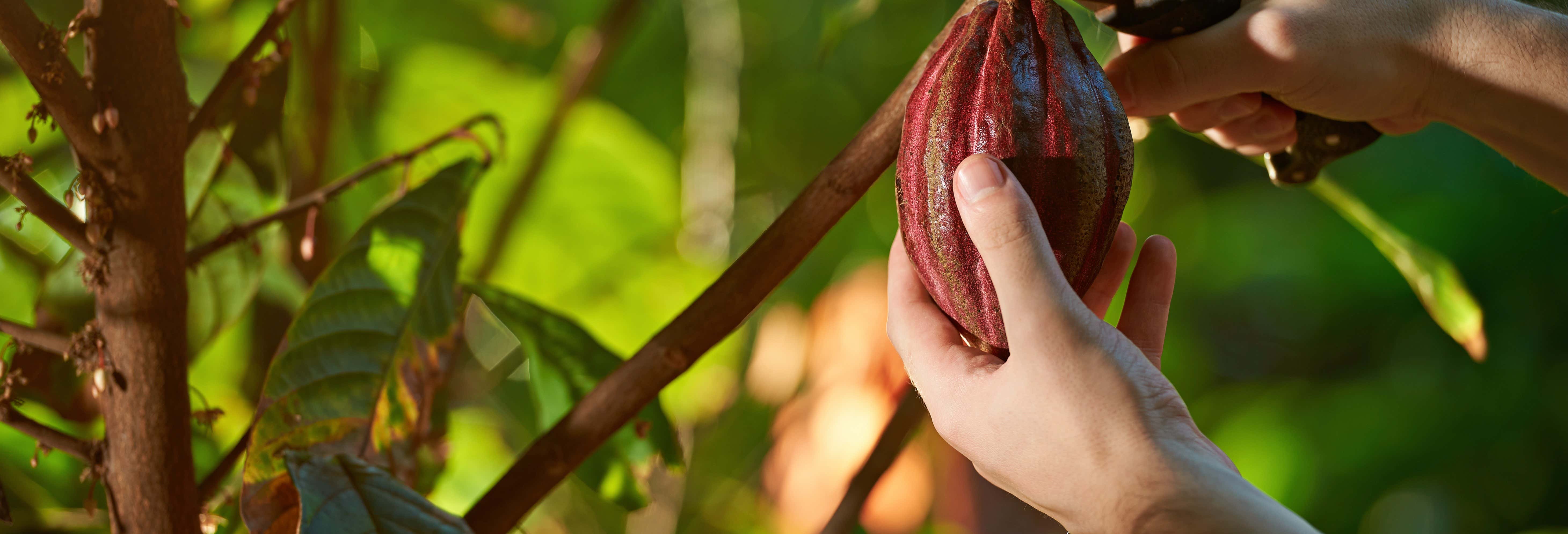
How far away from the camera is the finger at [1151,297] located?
1.80ft

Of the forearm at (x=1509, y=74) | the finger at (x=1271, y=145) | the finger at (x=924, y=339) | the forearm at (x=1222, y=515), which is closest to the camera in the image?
the forearm at (x=1222, y=515)

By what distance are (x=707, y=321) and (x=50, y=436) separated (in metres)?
0.34

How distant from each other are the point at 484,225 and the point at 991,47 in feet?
2.62

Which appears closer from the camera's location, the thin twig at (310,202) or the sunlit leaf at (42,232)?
the thin twig at (310,202)

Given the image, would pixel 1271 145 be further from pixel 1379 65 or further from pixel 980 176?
pixel 980 176

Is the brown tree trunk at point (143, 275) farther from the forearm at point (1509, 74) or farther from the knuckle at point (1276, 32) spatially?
the forearm at point (1509, 74)

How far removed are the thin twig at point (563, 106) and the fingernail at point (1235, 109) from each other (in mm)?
631

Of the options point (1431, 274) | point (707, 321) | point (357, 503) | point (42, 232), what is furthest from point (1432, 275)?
point (42, 232)

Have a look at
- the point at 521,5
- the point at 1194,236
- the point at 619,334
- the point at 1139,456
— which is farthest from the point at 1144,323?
the point at 521,5

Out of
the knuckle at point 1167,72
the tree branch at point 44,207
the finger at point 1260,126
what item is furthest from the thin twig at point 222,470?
the finger at point 1260,126

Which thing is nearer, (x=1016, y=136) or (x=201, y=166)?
(x=1016, y=136)

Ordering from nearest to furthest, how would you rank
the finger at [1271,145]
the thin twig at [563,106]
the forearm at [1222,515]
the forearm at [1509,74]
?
the forearm at [1222,515], the forearm at [1509,74], the finger at [1271,145], the thin twig at [563,106]

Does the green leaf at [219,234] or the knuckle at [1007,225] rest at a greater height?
the green leaf at [219,234]

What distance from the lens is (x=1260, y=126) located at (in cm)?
66
